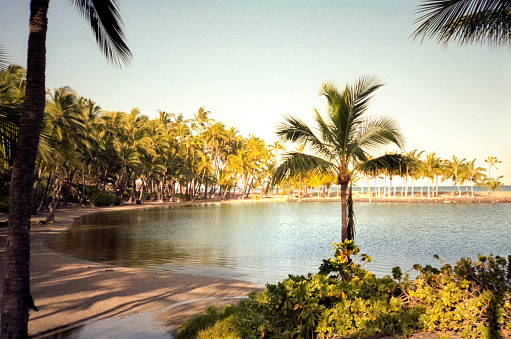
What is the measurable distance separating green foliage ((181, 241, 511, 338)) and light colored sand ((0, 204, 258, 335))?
8.27 ft

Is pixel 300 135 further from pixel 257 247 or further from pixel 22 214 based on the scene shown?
pixel 257 247

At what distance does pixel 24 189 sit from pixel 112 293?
493 cm

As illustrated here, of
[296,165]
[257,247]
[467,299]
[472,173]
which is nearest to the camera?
[467,299]

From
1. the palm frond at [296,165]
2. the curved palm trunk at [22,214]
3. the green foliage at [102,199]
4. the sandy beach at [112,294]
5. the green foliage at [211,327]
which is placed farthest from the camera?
the green foliage at [102,199]

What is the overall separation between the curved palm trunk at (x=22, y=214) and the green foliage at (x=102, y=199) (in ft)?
176

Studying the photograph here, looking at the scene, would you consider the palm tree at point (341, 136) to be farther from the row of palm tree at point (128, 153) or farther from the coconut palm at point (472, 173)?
the coconut palm at point (472, 173)

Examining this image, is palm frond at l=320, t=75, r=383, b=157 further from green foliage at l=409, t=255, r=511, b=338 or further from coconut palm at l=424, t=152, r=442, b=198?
coconut palm at l=424, t=152, r=442, b=198

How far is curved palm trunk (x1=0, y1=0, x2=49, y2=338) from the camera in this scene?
591cm

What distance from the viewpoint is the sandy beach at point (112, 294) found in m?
7.91

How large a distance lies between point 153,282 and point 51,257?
6932 mm

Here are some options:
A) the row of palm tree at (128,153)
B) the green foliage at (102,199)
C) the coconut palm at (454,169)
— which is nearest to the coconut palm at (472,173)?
the coconut palm at (454,169)

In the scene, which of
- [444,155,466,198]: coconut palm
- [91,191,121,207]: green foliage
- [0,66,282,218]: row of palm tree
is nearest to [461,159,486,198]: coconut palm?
[444,155,466,198]: coconut palm

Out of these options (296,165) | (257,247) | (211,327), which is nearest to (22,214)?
(211,327)

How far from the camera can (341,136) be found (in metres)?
11.1
